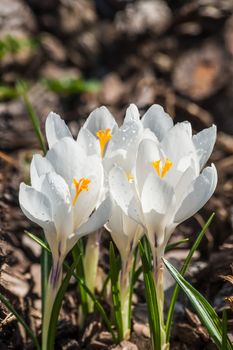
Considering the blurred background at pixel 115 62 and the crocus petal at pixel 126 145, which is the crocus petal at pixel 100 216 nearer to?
the crocus petal at pixel 126 145

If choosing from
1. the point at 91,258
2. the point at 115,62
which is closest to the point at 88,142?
the point at 91,258

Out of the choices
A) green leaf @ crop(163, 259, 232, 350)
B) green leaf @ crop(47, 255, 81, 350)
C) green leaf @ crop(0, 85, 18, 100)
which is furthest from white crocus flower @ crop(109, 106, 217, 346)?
green leaf @ crop(0, 85, 18, 100)

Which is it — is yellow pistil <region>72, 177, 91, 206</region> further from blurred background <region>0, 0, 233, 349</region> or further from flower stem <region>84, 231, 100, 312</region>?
blurred background <region>0, 0, 233, 349</region>

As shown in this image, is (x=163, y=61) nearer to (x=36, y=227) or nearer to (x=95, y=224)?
(x=36, y=227)

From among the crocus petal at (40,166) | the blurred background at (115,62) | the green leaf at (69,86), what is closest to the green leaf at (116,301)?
the crocus petal at (40,166)

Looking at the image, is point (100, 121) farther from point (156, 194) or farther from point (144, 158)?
point (156, 194)

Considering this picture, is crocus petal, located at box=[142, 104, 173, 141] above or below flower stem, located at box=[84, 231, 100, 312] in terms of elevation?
above

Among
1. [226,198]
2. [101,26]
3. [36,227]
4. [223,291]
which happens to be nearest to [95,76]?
[101,26]

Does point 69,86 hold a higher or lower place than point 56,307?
higher
